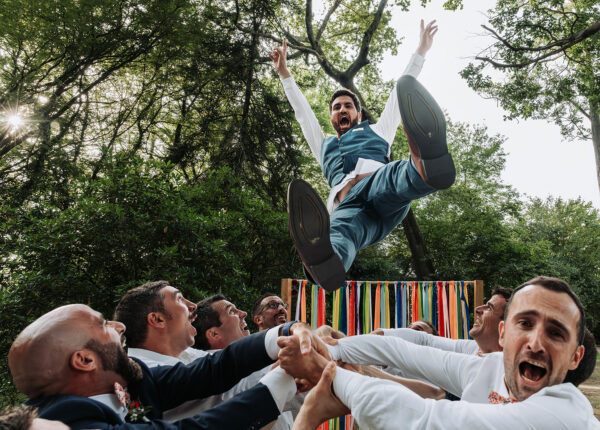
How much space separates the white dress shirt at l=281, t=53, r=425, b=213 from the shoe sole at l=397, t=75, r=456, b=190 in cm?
42

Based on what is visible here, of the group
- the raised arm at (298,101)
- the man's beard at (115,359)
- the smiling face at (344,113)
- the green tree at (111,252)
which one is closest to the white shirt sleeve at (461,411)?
the man's beard at (115,359)

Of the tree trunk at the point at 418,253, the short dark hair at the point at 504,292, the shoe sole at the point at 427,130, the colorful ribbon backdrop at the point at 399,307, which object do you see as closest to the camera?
the shoe sole at the point at 427,130

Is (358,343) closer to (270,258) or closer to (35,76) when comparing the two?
(270,258)

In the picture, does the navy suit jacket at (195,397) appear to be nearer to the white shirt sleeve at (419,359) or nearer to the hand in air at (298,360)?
the hand in air at (298,360)

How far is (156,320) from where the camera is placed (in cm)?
218

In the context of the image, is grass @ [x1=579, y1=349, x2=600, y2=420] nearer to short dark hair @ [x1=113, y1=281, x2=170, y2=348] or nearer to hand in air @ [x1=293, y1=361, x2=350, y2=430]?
hand in air @ [x1=293, y1=361, x2=350, y2=430]

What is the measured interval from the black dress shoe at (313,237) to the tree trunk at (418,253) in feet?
26.8

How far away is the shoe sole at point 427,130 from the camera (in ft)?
6.71

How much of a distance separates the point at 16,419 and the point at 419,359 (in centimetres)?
149

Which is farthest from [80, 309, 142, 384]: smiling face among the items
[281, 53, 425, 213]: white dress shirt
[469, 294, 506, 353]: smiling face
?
[469, 294, 506, 353]: smiling face

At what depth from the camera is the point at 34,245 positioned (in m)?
4.60

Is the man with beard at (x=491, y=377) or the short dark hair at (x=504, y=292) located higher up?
the short dark hair at (x=504, y=292)

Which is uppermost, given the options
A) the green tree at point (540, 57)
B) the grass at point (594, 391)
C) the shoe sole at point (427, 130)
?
the green tree at point (540, 57)

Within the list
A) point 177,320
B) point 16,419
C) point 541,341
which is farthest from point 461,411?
point 177,320
